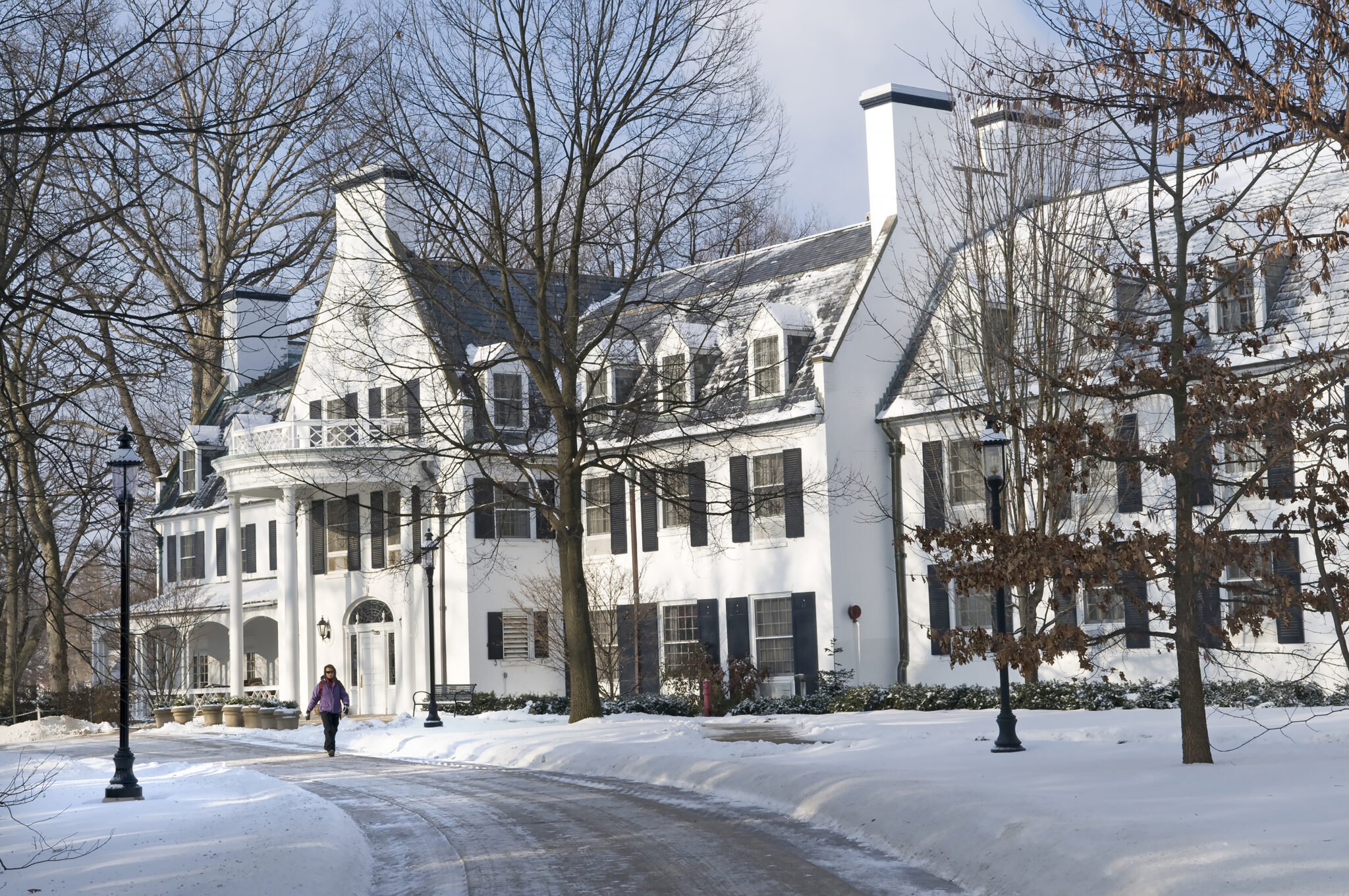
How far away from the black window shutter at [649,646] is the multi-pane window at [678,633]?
0.54ft

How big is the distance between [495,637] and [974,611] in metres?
11.5

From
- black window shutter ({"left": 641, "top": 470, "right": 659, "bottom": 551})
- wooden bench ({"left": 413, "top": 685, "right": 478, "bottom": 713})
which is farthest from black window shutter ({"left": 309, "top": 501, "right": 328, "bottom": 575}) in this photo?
black window shutter ({"left": 641, "top": 470, "right": 659, "bottom": 551})

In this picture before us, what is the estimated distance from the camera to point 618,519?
113 ft

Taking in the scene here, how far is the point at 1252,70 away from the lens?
9.10m

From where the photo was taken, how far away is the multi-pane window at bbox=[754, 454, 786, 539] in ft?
102

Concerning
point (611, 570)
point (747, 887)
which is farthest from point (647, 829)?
point (611, 570)

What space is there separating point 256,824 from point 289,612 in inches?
948

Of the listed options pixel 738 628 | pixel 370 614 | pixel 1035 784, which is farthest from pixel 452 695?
pixel 1035 784

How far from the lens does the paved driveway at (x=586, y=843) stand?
33.5ft

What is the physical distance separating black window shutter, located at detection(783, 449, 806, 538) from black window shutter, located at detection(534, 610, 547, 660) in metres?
7.07

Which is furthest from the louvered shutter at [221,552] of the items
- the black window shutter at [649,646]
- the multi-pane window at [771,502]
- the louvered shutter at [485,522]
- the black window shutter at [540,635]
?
the multi-pane window at [771,502]

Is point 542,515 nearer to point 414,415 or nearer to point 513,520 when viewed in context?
point 513,520

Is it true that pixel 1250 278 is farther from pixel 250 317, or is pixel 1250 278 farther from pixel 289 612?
pixel 250 317

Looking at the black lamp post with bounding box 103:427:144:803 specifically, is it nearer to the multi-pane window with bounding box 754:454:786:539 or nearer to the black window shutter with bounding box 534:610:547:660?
the multi-pane window with bounding box 754:454:786:539
